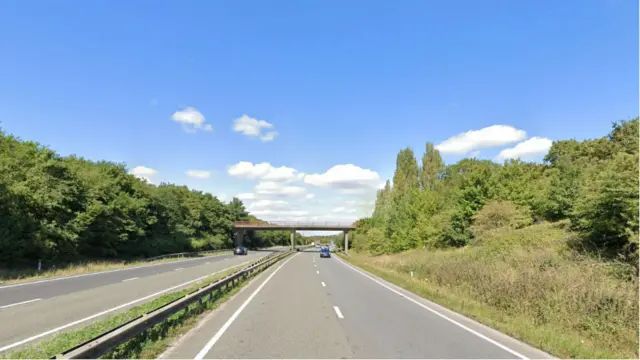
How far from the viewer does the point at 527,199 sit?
4206 cm

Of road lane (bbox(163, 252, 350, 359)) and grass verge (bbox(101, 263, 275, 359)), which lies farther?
road lane (bbox(163, 252, 350, 359))

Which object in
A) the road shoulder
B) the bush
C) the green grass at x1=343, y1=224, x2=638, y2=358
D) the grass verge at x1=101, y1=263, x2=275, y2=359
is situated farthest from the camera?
the bush

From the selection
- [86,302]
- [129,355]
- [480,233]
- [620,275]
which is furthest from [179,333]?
[480,233]

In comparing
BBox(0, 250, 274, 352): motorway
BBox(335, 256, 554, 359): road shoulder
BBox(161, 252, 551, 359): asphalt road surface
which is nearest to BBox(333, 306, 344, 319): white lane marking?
BBox(161, 252, 551, 359): asphalt road surface

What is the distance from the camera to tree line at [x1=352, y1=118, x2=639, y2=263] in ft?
62.5

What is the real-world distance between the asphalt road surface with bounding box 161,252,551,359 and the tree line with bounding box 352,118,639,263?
35.2 feet

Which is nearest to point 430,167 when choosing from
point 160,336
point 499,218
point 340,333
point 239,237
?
point 499,218

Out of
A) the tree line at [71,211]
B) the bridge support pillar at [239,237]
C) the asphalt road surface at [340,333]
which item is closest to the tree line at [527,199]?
the asphalt road surface at [340,333]

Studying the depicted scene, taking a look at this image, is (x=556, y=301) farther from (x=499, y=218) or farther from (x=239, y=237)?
(x=239, y=237)

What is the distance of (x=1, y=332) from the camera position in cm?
919

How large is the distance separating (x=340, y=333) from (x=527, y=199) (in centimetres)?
3818

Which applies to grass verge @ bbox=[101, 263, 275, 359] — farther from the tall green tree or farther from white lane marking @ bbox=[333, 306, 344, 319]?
the tall green tree

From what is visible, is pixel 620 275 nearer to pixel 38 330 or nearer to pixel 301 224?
pixel 38 330

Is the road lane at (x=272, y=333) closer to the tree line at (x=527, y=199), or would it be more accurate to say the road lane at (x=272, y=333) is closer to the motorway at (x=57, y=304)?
the motorway at (x=57, y=304)
